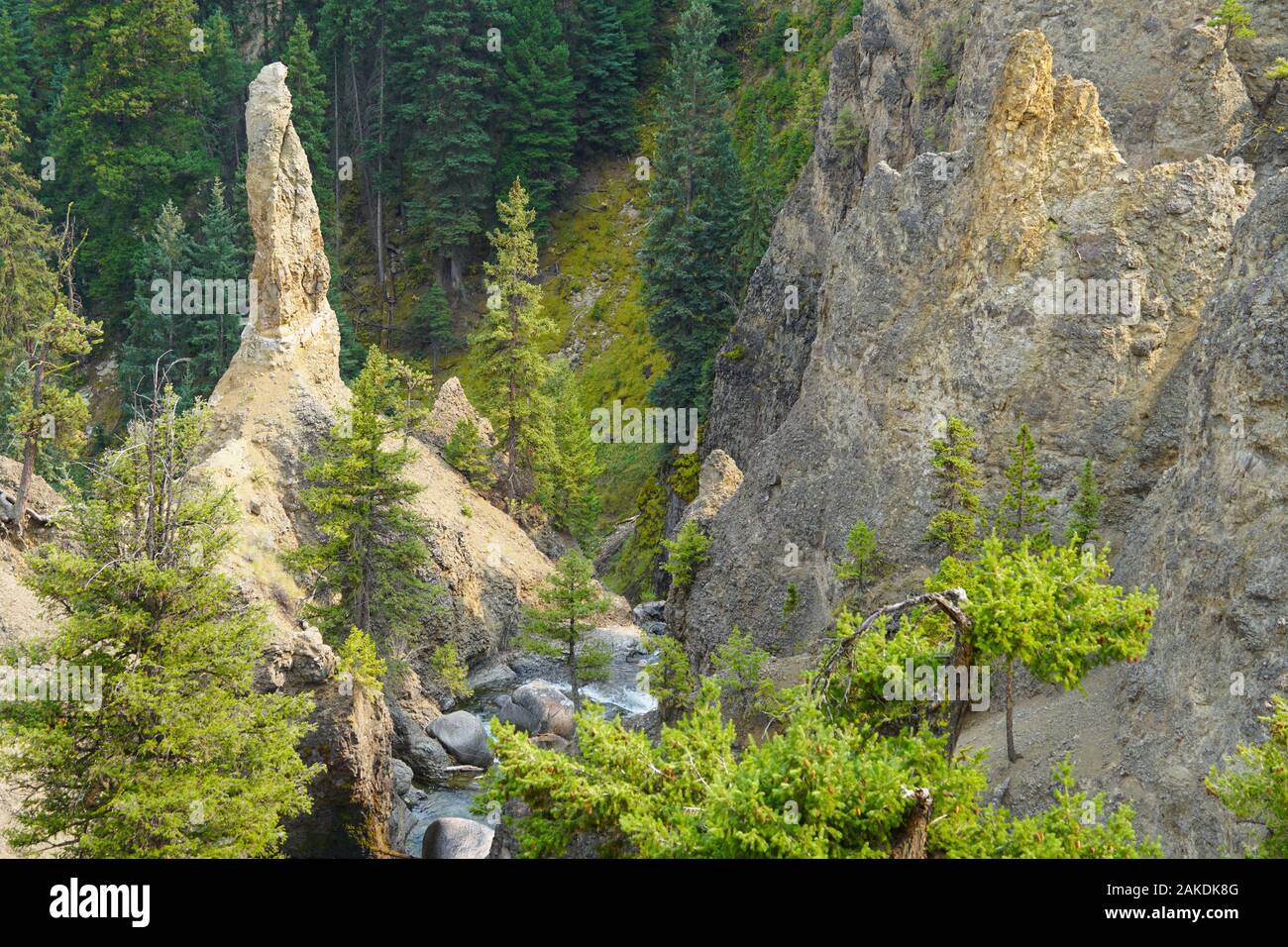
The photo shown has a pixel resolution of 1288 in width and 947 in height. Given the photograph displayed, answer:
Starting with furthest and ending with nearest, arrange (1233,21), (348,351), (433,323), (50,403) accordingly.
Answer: (433,323)
(348,351)
(50,403)
(1233,21)

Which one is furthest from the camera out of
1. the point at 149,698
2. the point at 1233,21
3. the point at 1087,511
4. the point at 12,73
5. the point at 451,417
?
the point at 12,73

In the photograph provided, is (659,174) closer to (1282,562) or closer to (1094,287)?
(1094,287)

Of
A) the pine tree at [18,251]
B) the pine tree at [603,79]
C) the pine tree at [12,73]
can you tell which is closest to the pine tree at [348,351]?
the pine tree at [18,251]

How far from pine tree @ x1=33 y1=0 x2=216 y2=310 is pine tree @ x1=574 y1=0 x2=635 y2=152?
2409cm

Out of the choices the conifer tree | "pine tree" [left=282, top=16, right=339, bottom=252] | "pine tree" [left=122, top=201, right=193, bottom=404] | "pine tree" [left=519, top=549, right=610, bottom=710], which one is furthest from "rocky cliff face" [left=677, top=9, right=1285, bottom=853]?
"pine tree" [left=282, top=16, right=339, bottom=252]

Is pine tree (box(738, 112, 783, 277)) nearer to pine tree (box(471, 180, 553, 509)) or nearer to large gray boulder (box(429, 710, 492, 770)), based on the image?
pine tree (box(471, 180, 553, 509))

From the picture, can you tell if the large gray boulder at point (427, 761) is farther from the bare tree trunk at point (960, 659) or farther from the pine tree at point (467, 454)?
the bare tree trunk at point (960, 659)

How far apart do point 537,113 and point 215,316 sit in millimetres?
23984

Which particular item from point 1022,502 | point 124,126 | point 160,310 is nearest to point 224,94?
Answer: point 124,126

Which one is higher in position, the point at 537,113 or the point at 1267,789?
the point at 537,113

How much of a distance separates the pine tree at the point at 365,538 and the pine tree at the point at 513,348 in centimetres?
1663

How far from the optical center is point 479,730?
117ft

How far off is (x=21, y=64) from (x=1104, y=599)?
86770 mm

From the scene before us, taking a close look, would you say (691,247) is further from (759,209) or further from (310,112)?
(310,112)
